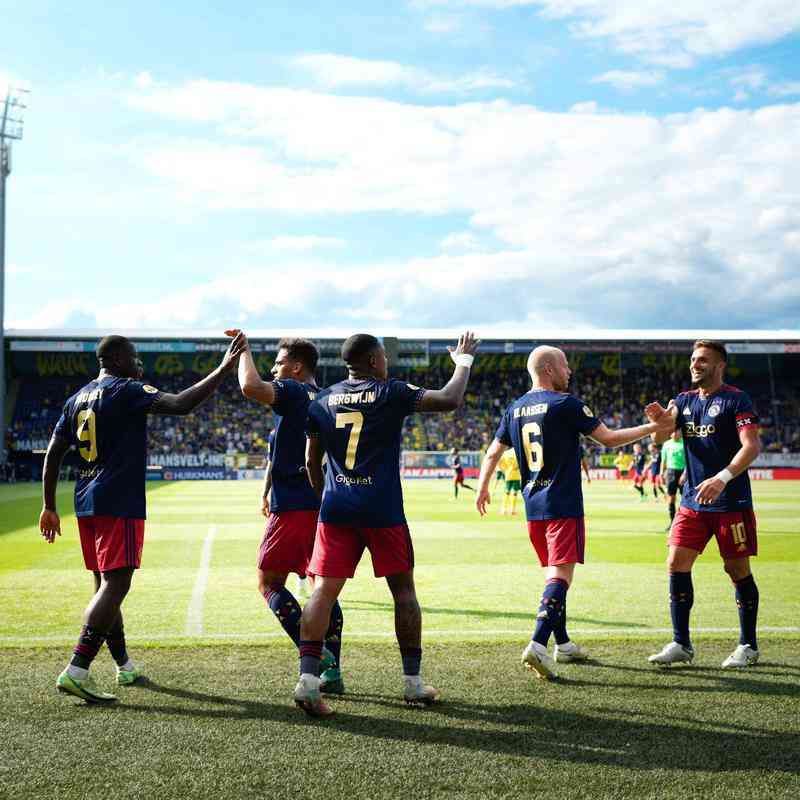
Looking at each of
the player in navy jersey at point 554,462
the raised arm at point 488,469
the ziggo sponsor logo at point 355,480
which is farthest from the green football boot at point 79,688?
the raised arm at point 488,469

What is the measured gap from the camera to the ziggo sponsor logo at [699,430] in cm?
646

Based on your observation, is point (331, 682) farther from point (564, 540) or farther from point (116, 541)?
point (564, 540)

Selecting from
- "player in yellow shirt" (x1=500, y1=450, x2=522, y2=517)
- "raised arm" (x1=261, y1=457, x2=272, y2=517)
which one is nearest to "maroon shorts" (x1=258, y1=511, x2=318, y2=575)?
"raised arm" (x1=261, y1=457, x2=272, y2=517)

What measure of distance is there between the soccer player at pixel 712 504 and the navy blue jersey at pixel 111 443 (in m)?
3.67

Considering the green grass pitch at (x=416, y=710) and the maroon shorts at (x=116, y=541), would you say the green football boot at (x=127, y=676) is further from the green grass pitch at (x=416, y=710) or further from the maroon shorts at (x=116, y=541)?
the maroon shorts at (x=116, y=541)

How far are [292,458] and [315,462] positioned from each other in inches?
10.5

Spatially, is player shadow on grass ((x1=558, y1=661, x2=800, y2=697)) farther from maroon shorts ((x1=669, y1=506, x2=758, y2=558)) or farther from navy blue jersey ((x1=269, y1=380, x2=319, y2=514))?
navy blue jersey ((x1=269, y1=380, x2=319, y2=514))

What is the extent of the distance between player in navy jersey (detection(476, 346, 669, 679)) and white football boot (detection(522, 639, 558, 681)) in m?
0.03

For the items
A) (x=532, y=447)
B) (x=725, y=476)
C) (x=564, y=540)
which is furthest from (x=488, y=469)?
(x=725, y=476)

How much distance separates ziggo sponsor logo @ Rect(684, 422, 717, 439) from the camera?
6461mm

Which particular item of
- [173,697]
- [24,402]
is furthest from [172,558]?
[24,402]

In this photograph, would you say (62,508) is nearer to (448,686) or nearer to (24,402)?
(448,686)

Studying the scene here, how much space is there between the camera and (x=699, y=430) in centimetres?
652

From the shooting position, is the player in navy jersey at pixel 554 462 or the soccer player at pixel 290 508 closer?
the soccer player at pixel 290 508
